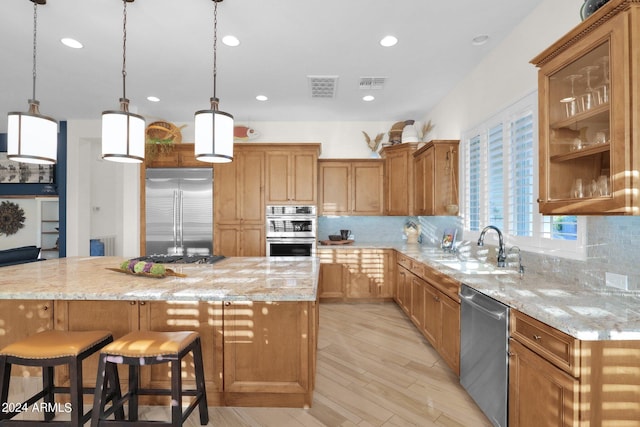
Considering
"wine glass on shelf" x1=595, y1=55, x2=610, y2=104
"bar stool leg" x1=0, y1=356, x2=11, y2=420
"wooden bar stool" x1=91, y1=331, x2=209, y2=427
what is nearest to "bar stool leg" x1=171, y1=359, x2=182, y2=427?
"wooden bar stool" x1=91, y1=331, x2=209, y2=427

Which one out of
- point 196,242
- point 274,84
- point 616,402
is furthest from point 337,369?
point 274,84

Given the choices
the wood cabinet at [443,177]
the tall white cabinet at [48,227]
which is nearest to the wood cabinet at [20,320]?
the wood cabinet at [443,177]

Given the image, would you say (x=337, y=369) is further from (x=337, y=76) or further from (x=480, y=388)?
(x=337, y=76)

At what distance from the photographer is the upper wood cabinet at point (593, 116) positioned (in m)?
1.37

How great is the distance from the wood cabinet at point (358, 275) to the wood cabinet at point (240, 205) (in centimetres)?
106

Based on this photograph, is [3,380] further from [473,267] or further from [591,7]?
[591,7]

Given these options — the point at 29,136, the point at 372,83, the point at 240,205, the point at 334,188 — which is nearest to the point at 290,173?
the point at 334,188

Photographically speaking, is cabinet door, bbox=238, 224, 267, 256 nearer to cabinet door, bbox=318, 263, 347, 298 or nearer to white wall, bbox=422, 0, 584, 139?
cabinet door, bbox=318, 263, 347, 298

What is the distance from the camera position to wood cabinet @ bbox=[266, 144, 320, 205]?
4570 mm

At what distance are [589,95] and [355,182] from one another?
11.2 ft

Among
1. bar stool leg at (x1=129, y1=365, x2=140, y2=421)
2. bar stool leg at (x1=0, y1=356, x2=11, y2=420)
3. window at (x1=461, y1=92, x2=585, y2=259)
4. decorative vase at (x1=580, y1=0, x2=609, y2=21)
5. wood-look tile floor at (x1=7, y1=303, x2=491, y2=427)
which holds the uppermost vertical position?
decorative vase at (x1=580, y1=0, x2=609, y2=21)

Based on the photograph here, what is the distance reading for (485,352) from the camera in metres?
1.90

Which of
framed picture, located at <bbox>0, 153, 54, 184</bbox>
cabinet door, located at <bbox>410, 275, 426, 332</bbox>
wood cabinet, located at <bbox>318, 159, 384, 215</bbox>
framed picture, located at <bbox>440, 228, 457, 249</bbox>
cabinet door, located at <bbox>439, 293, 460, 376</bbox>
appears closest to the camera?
→ cabinet door, located at <bbox>439, 293, 460, 376</bbox>

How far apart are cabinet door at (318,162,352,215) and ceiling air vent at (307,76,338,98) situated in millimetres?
1208
